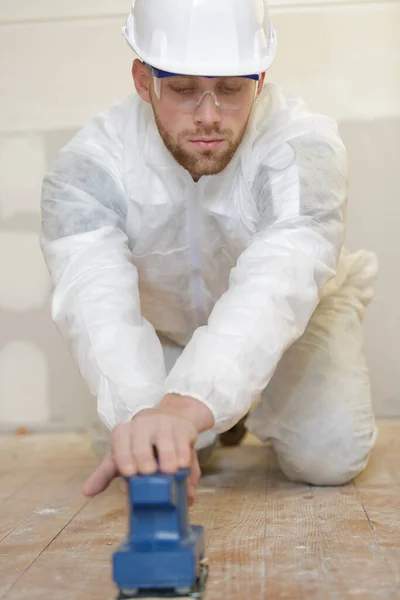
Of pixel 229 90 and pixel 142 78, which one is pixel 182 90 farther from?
pixel 142 78

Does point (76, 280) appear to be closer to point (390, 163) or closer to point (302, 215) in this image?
point (302, 215)

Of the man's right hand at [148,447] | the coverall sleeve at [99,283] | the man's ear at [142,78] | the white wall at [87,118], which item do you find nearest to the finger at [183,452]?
the man's right hand at [148,447]

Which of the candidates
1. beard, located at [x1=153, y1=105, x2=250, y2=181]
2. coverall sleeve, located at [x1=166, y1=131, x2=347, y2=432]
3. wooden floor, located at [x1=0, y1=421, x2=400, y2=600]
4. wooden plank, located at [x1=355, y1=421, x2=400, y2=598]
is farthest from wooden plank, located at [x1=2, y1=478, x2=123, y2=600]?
beard, located at [x1=153, y1=105, x2=250, y2=181]

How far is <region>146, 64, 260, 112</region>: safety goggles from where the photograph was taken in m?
1.47

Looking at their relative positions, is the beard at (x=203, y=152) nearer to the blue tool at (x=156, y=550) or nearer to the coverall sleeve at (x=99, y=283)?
the coverall sleeve at (x=99, y=283)

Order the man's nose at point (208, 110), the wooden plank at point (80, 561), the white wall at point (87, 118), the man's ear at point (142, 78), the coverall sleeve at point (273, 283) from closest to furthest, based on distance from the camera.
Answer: the wooden plank at point (80, 561), the coverall sleeve at point (273, 283), the man's nose at point (208, 110), the man's ear at point (142, 78), the white wall at point (87, 118)

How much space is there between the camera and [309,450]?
1679mm

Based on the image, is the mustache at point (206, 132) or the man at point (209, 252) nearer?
the man at point (209, 252)

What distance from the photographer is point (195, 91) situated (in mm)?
1480

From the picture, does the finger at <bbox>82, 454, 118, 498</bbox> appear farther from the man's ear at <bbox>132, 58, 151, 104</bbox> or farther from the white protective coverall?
the man's ear at <bbox>132, 58, 151, 104</bbox>

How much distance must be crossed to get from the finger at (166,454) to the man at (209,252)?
0.03 feet

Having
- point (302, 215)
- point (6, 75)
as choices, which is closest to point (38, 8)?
point (6, 75)

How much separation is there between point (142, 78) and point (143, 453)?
2.95 feet

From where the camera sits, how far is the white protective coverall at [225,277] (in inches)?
49.3
